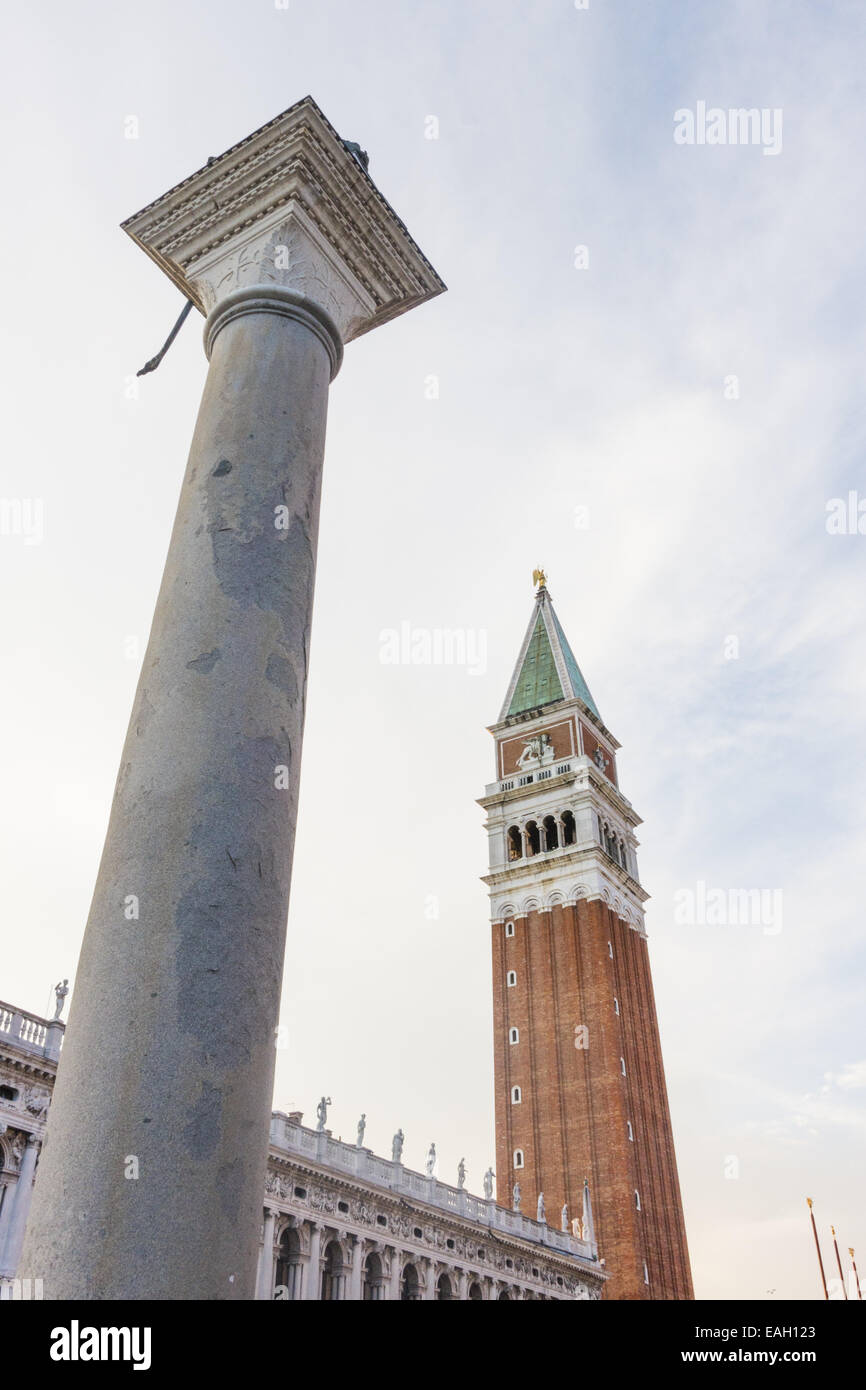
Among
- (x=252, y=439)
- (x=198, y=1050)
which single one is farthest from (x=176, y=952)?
(x=252, y=439)

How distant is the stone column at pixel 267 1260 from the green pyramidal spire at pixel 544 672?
4003 centimetres

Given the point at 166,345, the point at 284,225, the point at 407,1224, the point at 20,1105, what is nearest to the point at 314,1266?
the point at 407,1224

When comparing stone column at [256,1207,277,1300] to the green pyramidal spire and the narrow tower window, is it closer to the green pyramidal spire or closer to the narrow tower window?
the narrow tower window

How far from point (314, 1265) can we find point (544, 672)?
4313 cm

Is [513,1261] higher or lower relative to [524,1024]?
lower

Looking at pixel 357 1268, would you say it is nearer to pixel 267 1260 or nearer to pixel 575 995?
pixel 267 1260

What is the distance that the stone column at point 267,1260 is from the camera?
22.9 metres

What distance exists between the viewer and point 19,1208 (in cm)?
1758

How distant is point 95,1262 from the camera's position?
308cm

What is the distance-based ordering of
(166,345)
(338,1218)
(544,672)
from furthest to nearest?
(544,672) → (338,1218) → (166,345)

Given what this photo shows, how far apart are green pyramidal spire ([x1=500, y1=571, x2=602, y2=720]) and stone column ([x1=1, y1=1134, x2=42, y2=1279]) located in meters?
45.5
